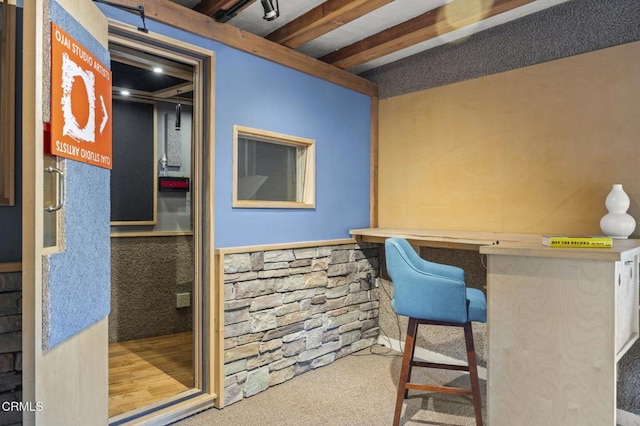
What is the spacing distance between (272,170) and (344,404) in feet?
5.43

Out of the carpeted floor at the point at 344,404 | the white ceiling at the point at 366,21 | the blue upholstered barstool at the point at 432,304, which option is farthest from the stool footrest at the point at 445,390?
the white ceiling at the point at 366,21

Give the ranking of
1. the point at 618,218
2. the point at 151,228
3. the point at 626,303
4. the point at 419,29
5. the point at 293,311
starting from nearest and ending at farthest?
the point at 626,303 < the point at 618,218 < the point at 419,29 < the point at 293,311 < the point at 151,228

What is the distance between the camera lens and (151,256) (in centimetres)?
363

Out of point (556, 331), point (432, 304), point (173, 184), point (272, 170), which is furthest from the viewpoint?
point (173, 184)

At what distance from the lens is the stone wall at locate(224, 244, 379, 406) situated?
2.50 m

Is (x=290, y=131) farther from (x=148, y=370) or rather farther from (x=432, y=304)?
(x=148, y=370)

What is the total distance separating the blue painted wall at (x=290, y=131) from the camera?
247 centimetres

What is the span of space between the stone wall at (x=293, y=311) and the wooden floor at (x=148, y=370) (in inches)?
18.9

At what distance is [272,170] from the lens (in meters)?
2.95

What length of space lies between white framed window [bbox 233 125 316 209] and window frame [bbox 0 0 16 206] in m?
1.14

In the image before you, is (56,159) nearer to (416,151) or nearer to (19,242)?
(19,242)

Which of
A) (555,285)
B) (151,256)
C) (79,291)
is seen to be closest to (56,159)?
(79,291)

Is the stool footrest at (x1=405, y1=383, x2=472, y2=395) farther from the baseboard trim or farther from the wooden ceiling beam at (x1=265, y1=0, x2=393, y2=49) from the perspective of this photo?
the wooden ceiling beam at (x1=265, y1=0, x2=393, y2=49)

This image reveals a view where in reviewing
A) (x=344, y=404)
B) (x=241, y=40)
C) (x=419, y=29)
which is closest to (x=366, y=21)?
(x=419, y=29)
